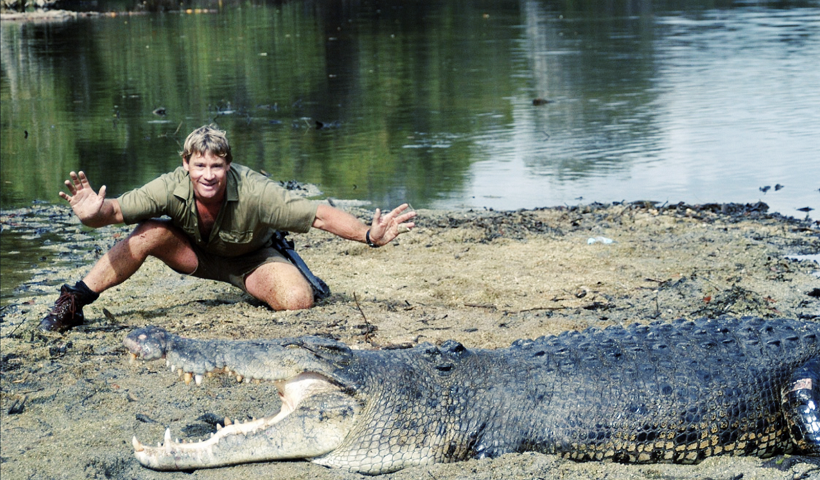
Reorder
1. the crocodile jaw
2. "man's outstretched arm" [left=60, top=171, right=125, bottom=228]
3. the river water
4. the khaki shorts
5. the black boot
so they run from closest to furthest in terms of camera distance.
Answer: the crocodile jaw → "man's outstretched arm" [left=60, top=171, right=125, bottom=228] → the black boot → the khaki shorts → the river water

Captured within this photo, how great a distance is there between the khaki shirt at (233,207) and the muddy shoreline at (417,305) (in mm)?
480

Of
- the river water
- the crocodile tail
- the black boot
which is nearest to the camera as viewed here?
the crocodile tail

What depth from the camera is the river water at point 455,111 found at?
8125 mm

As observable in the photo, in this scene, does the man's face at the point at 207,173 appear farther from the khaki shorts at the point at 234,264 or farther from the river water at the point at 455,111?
the river water at the point at 455,111

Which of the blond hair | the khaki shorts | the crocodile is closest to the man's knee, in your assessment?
the khaki shorts

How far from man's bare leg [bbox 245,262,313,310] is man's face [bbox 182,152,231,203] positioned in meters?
0.59

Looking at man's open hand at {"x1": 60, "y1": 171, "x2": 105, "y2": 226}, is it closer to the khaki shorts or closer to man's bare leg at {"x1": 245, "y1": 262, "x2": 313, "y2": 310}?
the khaki shorts

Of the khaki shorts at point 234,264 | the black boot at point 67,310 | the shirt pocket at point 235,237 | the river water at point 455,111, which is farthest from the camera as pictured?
the river water at point 455,111

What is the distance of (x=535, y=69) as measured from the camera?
15031 mm

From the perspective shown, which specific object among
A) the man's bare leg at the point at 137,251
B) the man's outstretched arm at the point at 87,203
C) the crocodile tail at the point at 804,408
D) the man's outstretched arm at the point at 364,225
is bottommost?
the crocodile tail at the point at 804,408

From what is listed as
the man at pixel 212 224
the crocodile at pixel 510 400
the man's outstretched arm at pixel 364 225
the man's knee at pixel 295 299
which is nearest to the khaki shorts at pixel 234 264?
the man at pixel 212 224

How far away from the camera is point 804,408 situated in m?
3.38

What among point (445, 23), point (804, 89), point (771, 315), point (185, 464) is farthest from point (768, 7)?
point (185, 464)

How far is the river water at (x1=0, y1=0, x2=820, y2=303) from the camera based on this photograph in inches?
320
